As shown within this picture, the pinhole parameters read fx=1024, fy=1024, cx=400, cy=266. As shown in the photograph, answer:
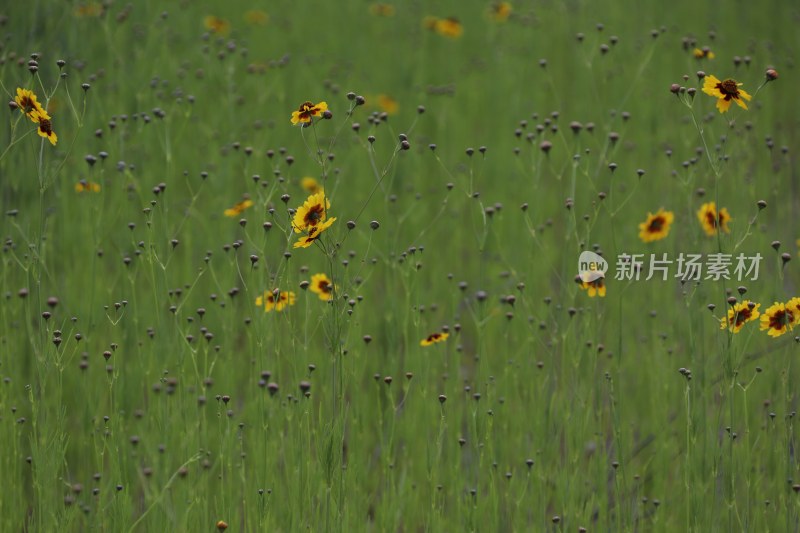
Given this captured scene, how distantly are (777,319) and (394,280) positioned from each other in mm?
1341

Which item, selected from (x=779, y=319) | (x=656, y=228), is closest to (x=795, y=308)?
(x=779, y=319)

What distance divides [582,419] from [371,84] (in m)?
3.74

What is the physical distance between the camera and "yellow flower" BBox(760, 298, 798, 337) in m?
2.82

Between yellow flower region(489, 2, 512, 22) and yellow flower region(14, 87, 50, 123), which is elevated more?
yellow flower region(489, 2, 512, 22)

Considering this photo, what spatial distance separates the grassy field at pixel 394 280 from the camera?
9.04 feet

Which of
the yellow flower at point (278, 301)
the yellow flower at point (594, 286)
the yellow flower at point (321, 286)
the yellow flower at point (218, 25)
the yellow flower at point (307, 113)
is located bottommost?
the yellow flower at point (278, 301)

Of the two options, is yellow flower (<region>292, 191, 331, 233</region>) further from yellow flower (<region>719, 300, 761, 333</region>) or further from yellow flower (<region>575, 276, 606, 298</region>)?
yellow flower (<region>719, 300, 761, 333</region>)

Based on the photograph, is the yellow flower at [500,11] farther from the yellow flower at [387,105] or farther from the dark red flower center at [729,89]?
the dark red flower center at [729,89]

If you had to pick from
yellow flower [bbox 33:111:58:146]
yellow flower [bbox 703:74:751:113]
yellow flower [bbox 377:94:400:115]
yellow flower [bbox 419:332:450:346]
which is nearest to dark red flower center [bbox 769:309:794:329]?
yellow flower [bbox 703:74:751:113]

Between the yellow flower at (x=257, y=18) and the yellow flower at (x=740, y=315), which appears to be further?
the yellow flower at (x=257, y=18)


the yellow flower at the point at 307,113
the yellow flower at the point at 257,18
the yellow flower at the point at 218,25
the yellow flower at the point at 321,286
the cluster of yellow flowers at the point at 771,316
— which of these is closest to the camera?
the yellow flower at the point at 307,113

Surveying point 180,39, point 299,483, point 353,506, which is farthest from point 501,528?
point 180,39

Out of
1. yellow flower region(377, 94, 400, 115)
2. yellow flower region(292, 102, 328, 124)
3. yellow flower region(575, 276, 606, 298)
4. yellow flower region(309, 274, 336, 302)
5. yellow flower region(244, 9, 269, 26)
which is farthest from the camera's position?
yellow flower region(244, 9, 269, 26)

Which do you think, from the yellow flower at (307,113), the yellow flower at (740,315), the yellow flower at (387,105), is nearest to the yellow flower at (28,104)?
the yellow flower at (307,113)
